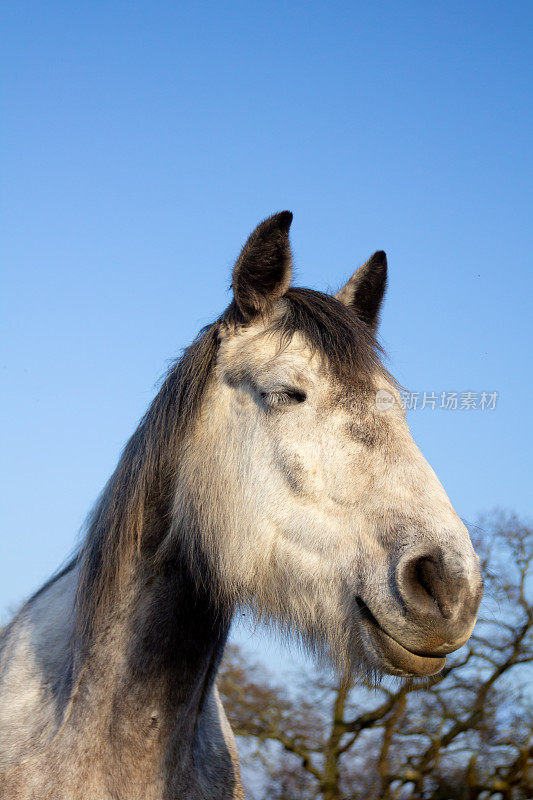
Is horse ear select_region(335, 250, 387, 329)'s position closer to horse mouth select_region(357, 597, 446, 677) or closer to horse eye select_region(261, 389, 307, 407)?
horse eye select_region(261, 389, 307, 407)

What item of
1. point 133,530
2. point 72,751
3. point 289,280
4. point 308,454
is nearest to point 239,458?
Result: point 308,454

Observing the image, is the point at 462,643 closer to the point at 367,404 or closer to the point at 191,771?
the point at 367,404

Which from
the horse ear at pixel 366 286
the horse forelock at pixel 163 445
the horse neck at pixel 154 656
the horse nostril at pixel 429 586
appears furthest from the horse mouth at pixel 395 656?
the horse ear at pixel 366 286

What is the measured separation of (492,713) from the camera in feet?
36.3

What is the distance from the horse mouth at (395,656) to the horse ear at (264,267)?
145 cm

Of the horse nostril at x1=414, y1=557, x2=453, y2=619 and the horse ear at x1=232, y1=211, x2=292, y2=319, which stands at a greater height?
the horse ear at x1=232, y1=211, x2=292, y2=319

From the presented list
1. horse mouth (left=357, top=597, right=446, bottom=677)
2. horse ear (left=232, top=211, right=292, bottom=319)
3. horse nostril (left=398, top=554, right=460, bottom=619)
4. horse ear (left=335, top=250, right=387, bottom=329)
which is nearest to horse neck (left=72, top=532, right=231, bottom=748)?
horse mouth (left=357, top=597, right=446, bottom=677)

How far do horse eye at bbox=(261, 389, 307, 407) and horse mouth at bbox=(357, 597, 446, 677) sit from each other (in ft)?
2.78

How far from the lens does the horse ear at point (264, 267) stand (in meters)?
3.01

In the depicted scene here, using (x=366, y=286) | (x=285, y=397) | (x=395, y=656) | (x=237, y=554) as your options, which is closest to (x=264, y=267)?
(x=285, y=397)

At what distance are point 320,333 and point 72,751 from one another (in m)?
2.02

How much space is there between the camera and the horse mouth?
229 cm

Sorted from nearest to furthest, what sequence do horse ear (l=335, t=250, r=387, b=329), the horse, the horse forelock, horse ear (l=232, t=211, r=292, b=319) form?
the horse < the horse forelock < horse ear (l=232, t=211, r=292, b=319) < horse ear (l=335, t=250, r=387, b=329)

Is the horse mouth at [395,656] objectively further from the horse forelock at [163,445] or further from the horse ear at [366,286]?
the horse ear at [366,286]
